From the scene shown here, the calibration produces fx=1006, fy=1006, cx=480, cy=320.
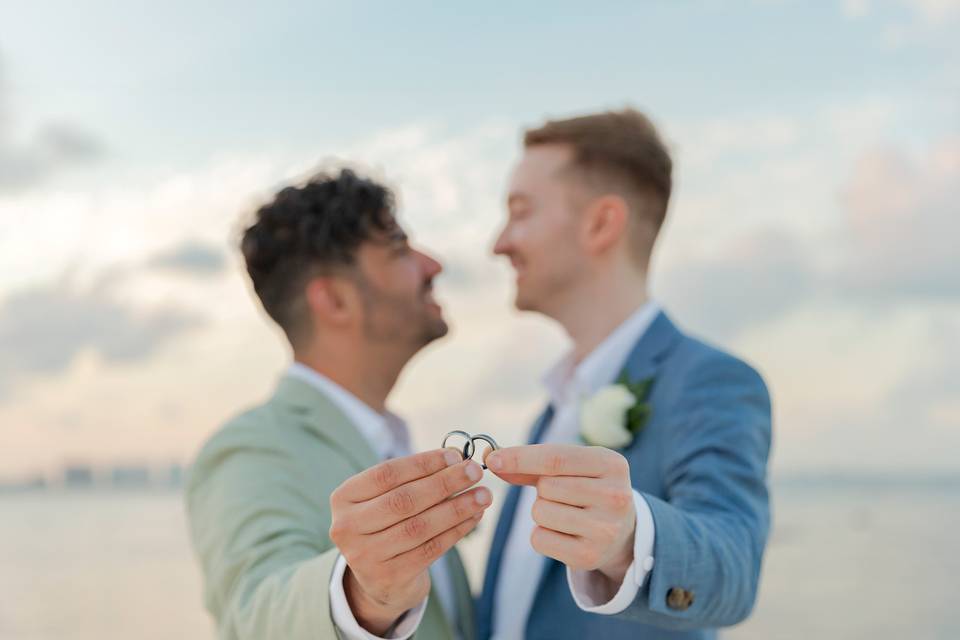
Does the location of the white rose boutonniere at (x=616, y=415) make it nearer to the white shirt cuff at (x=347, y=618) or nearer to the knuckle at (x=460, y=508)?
the white shirt cuff at (x=347, y=618)

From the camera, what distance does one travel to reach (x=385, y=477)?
189 centimetres

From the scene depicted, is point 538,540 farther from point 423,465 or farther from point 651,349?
point 651,349

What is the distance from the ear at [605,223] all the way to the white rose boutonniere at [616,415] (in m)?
0.63

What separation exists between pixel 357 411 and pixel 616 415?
99 centimetres

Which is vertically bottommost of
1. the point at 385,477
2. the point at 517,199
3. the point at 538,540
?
the point at 538,540

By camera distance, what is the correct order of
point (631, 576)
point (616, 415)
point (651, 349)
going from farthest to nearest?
point (651, 349) → point (616, 415) → point (631, 576)

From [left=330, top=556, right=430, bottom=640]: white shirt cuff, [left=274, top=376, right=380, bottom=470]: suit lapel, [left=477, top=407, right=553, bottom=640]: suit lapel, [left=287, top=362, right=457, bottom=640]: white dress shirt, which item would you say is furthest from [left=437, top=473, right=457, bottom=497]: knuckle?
[left=477, top=407, right=553, bottom=640]: suit lapel

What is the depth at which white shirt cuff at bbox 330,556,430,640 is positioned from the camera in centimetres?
215

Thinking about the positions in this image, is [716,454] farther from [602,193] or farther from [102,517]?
[102,517]

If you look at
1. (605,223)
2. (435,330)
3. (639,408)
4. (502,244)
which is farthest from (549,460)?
(435,330)

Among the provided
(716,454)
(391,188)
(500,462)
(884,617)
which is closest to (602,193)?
(391,188)

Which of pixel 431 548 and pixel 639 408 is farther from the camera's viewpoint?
A: pixel 639 408

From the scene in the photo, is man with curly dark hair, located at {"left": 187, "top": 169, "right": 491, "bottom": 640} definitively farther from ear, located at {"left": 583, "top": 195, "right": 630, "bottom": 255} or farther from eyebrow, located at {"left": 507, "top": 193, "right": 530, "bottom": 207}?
ear, located at {"left": 583, "top": 195, "right": 630, "bottom": 255}

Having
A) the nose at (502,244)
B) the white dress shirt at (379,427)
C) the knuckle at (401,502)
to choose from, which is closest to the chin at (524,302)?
the nose at (502,244)
